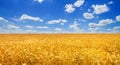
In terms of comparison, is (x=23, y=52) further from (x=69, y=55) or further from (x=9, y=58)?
(x=69, y=55)

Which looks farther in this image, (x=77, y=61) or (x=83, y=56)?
(x=83, y=56)

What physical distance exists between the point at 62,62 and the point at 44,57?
0.64m

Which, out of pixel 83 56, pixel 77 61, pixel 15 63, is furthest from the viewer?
pixel 83 56

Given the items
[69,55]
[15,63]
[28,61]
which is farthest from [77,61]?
[15,63]

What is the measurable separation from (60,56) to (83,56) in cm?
94

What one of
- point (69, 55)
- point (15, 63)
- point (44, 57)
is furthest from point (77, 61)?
point (15, 63)

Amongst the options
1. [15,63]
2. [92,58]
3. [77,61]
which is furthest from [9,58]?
[92,58]

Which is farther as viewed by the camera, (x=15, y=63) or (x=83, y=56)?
(x=83, y=56)

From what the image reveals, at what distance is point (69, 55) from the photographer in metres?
7.45

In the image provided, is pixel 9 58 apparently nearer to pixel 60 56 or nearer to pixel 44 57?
pixel 44 57

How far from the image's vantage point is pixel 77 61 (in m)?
7.01

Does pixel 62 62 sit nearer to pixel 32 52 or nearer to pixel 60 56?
pixel 60 56

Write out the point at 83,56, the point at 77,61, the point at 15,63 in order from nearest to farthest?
the point at 15,63 → the point at 77,61 → the point at 83,56

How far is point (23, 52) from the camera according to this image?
7.45 m
